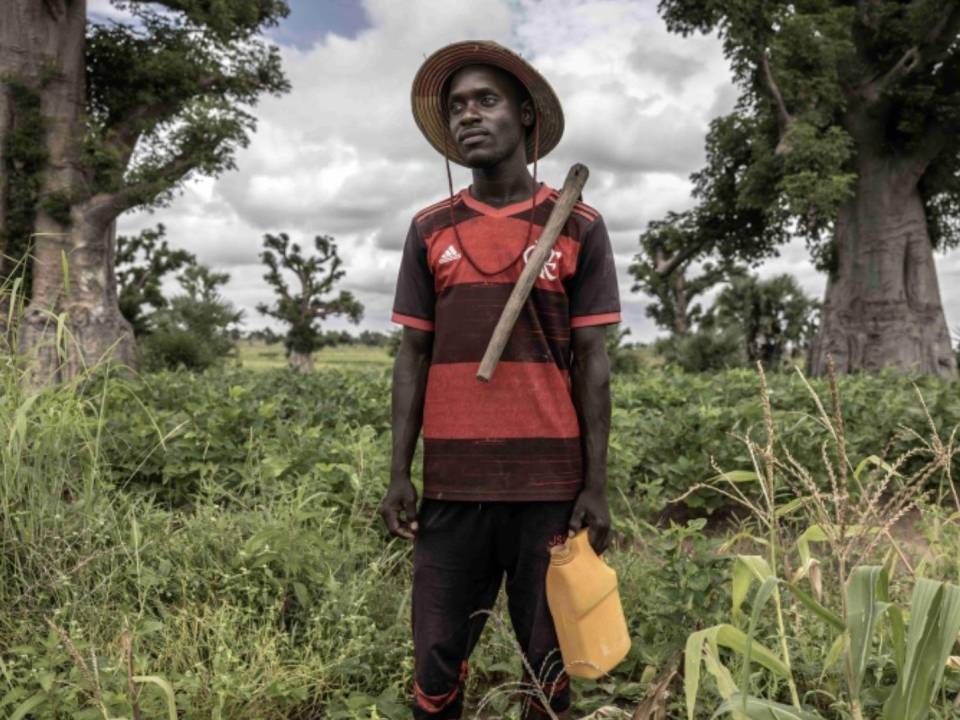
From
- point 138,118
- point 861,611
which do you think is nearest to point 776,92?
point 138,118

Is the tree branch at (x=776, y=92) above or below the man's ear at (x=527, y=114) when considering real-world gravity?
above

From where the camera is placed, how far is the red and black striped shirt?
2346mm

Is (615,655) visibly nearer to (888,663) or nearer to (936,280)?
(888,663)

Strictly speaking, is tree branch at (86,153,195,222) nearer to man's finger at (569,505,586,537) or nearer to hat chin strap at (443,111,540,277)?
hat chin strap at (443,111,540,277)

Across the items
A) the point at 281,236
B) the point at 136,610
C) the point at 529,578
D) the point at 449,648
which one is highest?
the point at 281,236

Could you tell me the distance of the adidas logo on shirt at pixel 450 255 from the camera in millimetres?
2424

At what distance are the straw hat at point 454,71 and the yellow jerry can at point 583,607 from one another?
1.20m

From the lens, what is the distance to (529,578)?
7.96 feet

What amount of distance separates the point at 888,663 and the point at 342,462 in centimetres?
288

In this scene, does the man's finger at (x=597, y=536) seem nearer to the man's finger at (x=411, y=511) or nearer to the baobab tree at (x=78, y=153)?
the man's finger at (x=411, y=511)

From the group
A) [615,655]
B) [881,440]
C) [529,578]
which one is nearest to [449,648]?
[529,578]

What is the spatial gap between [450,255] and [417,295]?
17 cm

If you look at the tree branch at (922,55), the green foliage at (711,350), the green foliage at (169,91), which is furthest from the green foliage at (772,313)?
the green foliage at (169,91)

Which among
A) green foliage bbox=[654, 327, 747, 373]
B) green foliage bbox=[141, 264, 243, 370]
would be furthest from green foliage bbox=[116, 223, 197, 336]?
green foliage bbox=[654, 327, 747, 373]
